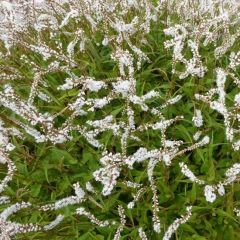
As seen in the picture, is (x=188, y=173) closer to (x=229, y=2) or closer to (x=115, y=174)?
(x=115, y=174)

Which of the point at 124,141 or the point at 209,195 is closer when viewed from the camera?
the point at 209,195

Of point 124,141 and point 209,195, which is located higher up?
point 124,141

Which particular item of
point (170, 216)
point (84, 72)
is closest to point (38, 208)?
point (170, 216)

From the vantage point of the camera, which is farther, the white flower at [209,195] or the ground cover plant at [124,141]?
the ground cover plant at [124,141]

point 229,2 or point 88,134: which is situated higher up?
point 229,2

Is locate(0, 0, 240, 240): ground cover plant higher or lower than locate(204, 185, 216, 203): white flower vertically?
higher

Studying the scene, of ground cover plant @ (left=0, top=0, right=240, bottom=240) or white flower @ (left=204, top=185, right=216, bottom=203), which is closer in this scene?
white flower @ (left=204, top=185, right=216, bottom=203)

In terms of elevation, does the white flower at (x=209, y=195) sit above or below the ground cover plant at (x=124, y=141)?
below

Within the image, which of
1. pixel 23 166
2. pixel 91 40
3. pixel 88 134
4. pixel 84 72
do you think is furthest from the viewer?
pixel 91 40
